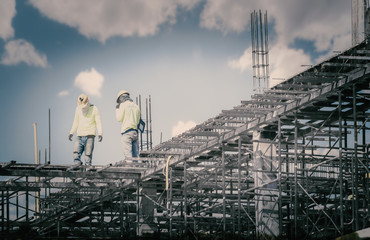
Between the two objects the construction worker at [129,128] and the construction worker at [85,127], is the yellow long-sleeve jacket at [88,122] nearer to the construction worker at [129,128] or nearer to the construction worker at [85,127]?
the construction worker at [85,127]

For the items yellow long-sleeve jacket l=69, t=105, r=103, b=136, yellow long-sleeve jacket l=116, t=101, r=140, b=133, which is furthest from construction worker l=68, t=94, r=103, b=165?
yellow long-sleeve jacket l=116, t=101, r=140, b=133

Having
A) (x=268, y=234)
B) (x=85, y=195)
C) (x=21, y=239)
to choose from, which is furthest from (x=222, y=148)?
(x=21, y=239)

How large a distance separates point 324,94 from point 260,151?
206 inches

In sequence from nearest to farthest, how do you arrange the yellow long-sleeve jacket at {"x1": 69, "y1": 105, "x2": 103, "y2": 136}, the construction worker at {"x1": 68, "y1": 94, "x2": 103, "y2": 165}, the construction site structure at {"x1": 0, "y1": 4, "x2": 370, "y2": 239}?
the construction site structure at {"x1": 0, "y1": 4, "x2": 370, "y2": 239}
the construction worker at {"x1": 68, "y1": 94, "x2": 103, "y2": 165}
the yellow long-sleeve jacket at {"x1": 69, "y1": 105, "x2": 103, "y2": 136}

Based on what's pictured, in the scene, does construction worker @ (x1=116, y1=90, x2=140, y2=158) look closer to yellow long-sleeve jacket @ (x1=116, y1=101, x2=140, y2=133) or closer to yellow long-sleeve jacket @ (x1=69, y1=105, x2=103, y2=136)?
yellow long-sleeve jacket @ (x1=116, y1=101, x2=140, y2=133)

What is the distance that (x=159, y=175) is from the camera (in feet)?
101

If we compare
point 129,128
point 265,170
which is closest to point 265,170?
point 265,170

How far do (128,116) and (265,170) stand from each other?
7912 millimetres

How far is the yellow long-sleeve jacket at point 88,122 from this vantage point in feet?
96.3

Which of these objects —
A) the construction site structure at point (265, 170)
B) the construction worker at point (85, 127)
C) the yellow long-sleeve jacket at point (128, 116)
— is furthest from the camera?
the yellow long-sleeve jacket at point (128, 116)

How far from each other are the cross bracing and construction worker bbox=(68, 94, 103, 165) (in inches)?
37.3

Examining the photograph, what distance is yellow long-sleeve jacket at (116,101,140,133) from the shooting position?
29.5 metres

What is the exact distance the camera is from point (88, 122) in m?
29.5

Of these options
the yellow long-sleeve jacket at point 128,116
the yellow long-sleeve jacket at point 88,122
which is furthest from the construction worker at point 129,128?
the yellow long-sleeve jacket at point 88,122
